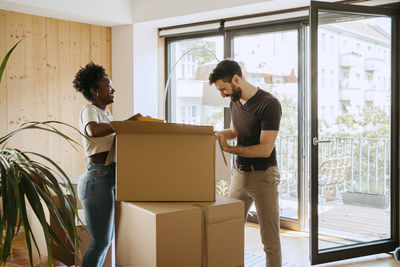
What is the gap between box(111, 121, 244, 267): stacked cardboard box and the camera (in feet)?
5.51

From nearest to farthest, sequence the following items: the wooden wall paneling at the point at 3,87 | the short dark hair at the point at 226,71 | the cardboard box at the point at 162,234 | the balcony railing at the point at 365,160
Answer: the cardboard box at the point at 162,234 → the short dark hair at the point at 226,71 → the balcony railing at the point at 365,160 → the wooden wall paneling at the point at 3,87

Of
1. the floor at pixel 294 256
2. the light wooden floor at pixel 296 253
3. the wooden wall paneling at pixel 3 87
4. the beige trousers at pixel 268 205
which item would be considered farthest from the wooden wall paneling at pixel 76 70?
the beige trousers at pixel 268 205

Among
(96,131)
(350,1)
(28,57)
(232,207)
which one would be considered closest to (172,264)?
(232,207)

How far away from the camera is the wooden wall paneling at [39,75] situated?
4254 mm

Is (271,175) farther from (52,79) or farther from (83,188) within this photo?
(52,79)

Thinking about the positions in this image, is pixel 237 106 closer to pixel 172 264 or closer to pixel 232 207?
pixel 232 207

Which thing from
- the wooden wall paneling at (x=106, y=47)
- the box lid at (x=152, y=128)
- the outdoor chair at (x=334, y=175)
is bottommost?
the outdoor chair at (x=334, y=175)

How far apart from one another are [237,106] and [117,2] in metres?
2.65

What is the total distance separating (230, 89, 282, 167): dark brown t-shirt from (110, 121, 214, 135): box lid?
55cm

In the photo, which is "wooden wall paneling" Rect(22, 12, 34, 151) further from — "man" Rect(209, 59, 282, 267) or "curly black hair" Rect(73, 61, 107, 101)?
"man" Rect(209, 59, 282, 267)

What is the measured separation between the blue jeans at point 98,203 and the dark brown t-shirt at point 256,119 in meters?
0.72

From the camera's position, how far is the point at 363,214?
3.63m

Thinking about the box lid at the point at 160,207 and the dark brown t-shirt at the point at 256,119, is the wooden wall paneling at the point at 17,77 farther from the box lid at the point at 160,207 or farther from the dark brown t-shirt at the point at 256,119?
the box lid at the point at 160,207

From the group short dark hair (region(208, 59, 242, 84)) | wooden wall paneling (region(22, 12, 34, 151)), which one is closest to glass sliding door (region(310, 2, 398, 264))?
short dark hair (region(208, 59, 242, 84))
